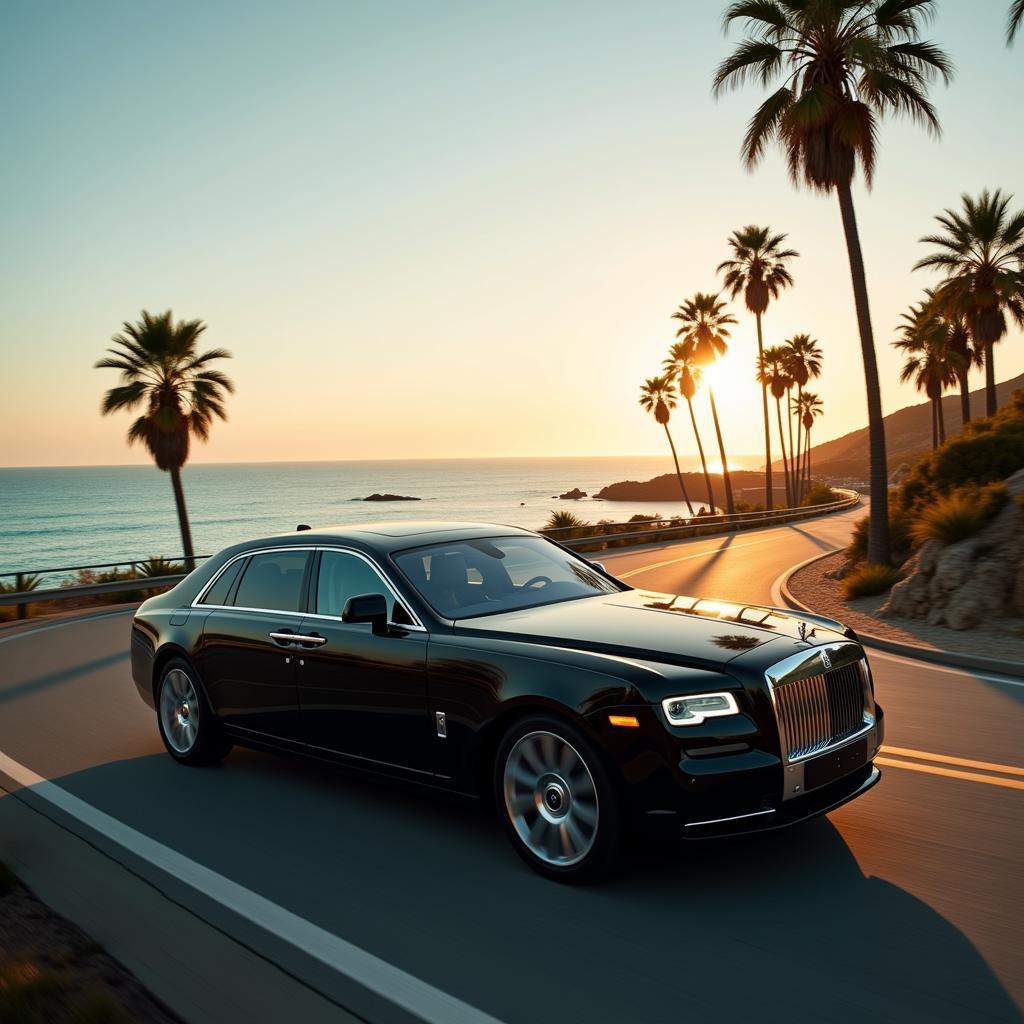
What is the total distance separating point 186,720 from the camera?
7035 millimetres

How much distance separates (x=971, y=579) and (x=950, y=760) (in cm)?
682

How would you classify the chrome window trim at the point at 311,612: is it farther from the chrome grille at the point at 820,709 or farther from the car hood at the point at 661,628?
the chrome grille at the point at 820,709

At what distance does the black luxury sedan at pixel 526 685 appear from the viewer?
4367 mm

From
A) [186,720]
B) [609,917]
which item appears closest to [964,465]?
[186,720]

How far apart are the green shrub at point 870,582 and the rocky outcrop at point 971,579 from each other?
7.52 feet

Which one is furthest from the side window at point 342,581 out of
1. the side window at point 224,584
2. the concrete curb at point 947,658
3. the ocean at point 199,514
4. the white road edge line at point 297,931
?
the ocean at point 199,514

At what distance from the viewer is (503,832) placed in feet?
17.4

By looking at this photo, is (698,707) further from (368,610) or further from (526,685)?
(368,610)

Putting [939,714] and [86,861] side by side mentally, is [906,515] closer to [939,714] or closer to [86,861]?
[939,714]

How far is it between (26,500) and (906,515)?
163792 millimetres

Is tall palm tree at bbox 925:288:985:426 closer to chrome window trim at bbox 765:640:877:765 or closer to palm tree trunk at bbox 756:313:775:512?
palm tree trunk at bbox 756:313:775:512

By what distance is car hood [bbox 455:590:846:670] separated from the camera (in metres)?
4.67

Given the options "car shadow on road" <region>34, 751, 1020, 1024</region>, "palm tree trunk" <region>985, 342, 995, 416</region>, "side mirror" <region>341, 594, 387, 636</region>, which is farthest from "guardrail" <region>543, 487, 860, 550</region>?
"car shadow on road" <region>34, 751, 1020, 1024</region>

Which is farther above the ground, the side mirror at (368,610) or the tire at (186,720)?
the side mirror at (368,610)
